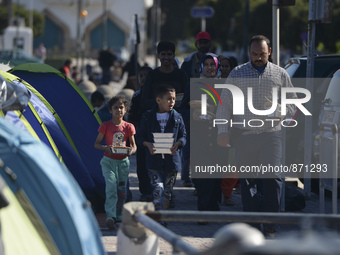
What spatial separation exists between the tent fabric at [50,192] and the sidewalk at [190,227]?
205 cm

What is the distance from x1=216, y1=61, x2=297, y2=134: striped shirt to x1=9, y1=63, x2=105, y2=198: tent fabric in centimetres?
237

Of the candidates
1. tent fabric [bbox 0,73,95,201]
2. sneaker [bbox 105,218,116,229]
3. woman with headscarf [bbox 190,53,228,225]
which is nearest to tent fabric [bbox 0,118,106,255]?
sneaker [bbox 105,218,116,229]

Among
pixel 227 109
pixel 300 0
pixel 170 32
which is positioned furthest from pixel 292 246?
pixel 170 32

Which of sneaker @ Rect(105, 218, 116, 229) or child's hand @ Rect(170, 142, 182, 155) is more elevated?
child's hand @ Rect(170, 142, 182, 155)

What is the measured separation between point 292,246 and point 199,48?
27.4ft

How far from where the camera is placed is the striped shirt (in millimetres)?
8070

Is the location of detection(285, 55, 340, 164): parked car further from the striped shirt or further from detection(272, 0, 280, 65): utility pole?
the striped shirt

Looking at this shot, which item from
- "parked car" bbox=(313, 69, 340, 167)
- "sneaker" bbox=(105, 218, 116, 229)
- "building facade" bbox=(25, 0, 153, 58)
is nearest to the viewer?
"sneaker" bbox=(105, 218, 116, 229)

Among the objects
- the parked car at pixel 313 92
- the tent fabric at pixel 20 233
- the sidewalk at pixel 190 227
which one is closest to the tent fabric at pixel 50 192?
the tent fabric at pixel 20 233

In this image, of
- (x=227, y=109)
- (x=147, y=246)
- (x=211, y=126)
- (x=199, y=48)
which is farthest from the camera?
(x=199, y=48)

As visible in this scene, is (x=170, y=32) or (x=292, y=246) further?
(x=170, y=32)

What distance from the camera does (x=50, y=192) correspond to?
16.7 ft

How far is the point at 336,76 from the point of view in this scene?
33.7ft

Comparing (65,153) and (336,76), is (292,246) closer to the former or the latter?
(65,153)
